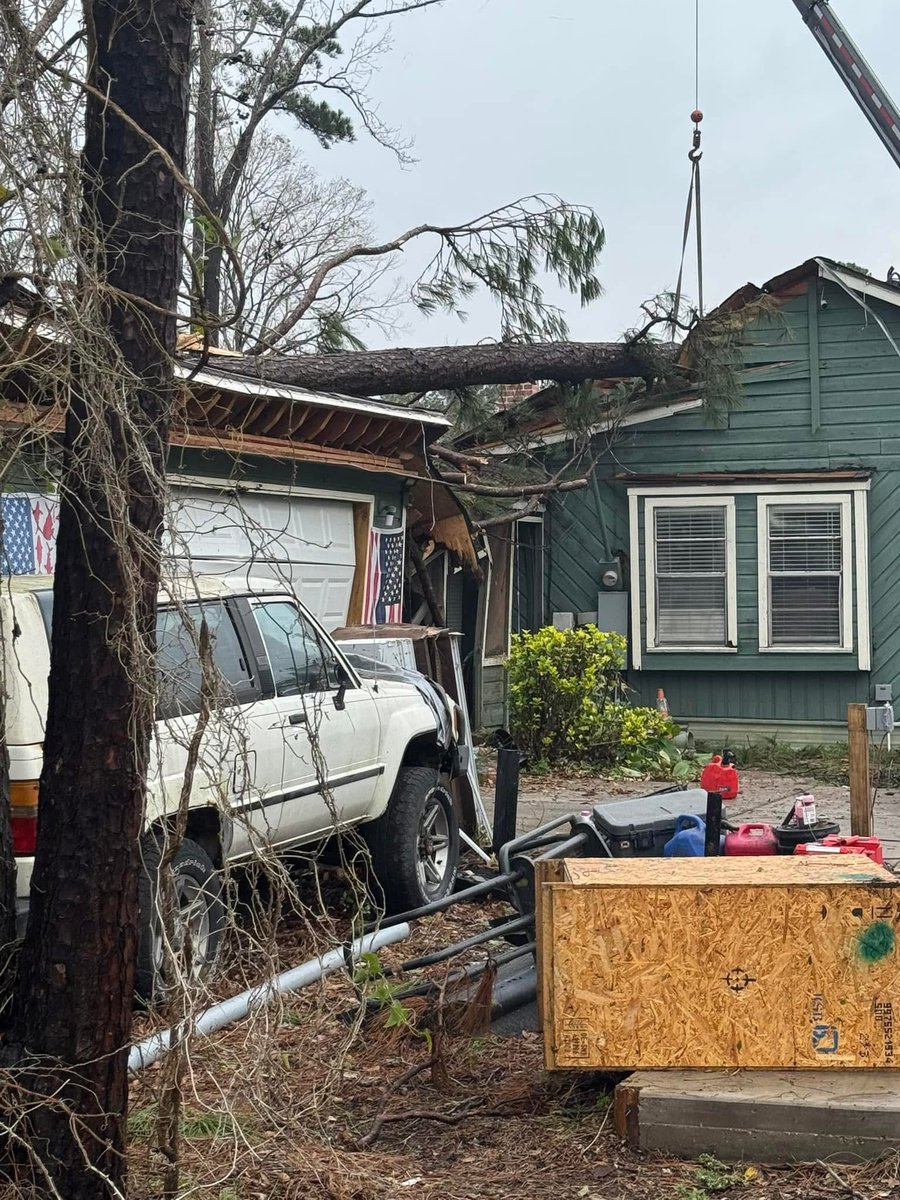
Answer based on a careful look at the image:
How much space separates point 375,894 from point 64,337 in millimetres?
5180

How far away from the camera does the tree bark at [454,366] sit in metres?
12.4

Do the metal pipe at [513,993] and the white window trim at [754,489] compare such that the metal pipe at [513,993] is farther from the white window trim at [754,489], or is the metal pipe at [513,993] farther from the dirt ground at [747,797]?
the white window trim at [754,489]

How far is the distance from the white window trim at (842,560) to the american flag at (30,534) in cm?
→ 933

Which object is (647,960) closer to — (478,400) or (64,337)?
(64,337)

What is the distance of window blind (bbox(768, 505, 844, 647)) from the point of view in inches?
616

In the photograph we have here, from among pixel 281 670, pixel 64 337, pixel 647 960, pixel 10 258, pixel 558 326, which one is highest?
pixel 558 326

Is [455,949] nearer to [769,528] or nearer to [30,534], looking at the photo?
[30,534]

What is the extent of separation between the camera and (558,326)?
1159 centimetres

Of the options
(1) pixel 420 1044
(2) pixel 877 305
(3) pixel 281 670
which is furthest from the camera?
(2) pixel 877 305

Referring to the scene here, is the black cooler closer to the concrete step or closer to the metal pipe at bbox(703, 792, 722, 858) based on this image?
the metal pipe at bbox(703, 792, 722, 858)

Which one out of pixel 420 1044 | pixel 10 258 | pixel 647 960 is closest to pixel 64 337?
pixel 10 258

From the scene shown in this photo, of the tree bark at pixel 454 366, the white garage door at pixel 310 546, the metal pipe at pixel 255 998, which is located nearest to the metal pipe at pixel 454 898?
the metal pipe at pixel 255 998

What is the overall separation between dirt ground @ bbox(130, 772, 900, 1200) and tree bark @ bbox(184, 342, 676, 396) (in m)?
7.06

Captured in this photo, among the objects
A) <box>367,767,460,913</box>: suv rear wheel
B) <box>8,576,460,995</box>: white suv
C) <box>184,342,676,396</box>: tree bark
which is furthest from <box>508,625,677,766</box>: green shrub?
<box>367,767,460,913</box>: suv rear wheel
